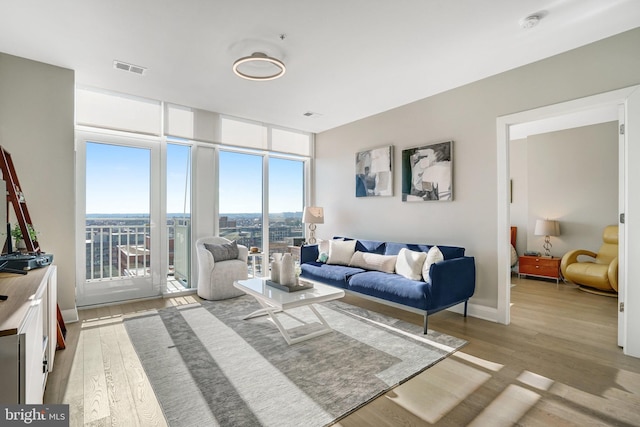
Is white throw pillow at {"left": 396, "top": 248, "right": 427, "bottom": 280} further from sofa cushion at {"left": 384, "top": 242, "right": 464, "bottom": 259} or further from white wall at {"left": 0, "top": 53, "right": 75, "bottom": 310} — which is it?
white wall at {"left": 0, "top": 53, "right": 75, "bottom": 310}

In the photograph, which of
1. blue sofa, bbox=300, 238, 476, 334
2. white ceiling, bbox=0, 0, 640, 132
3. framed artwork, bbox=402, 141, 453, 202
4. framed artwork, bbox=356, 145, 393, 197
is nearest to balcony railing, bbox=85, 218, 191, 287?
white ceiling, bbox=0, 0, 640, 132

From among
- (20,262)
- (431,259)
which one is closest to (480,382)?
(431,259)

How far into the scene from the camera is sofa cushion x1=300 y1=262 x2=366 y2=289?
13.3ft

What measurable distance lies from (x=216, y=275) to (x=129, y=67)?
2.69 metres

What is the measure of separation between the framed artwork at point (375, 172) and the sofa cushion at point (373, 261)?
1047 mm

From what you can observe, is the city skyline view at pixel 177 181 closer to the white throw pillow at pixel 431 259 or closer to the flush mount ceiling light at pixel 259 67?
the flush mount ceiling light at pixel 259 67

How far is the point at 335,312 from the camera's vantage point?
3830mm

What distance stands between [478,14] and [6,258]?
13.2ft

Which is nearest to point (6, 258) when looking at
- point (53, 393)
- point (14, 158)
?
point (53, 393)

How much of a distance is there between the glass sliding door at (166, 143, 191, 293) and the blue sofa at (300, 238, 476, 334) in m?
2.03

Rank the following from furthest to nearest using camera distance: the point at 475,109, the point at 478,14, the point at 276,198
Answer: the point at 276,198 < the point at 475,109 < the point at 478,14

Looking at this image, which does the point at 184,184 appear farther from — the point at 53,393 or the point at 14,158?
the point at 53,393
